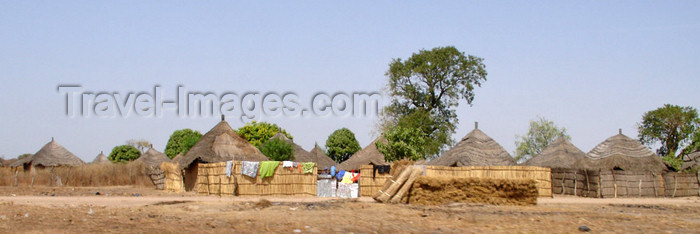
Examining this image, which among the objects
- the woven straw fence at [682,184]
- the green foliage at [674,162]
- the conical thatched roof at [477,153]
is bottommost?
the woven straw fence at [682,184]

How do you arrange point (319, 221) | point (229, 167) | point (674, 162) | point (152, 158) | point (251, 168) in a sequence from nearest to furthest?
point (319, 221) < point (251, 168) < point (229, 167) < point (674, 162) < point (152, 158)

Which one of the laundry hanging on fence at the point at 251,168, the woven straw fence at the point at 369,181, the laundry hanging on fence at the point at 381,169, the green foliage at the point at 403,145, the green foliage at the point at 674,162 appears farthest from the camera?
the green foliage at the point at 403,145

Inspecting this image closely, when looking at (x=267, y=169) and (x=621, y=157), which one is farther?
(x=621, y=157)

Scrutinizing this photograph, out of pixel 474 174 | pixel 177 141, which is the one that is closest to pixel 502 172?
pixel 474 174

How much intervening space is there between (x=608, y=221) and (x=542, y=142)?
5637cm

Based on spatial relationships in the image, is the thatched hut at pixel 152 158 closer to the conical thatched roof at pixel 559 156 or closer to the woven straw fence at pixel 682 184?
the conical thatched roof at pixel 559 156

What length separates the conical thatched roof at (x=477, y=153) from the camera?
116 ft

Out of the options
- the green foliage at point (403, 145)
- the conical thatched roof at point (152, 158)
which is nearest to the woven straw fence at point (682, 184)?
the green foliage at point (403, 145)

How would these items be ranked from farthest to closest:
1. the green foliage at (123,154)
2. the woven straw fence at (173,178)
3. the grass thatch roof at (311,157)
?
the green foliage at (123,154) → the grass thatch roof at (311,157) → the woven straw fence at (173,178)

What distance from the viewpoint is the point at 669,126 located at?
51.3m

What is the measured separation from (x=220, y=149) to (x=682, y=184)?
75.5 ft

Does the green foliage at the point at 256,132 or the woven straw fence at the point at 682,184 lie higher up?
the green foliage at the point at 256,132

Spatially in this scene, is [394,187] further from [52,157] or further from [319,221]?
[52,157]

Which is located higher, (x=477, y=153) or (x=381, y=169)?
(x=477, y=153)
